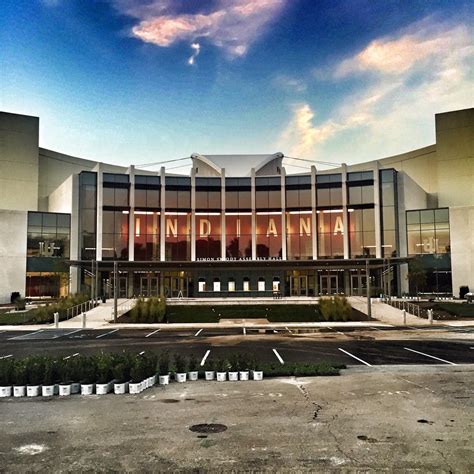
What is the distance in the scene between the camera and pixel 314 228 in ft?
212

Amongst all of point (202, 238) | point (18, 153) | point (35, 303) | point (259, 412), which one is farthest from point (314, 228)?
point (259, 412)

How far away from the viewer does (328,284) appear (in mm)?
65250

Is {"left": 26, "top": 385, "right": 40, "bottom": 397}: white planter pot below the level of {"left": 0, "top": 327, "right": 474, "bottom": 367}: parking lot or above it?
above

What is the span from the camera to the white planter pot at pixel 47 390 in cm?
1441

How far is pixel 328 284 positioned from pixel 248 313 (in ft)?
72.0

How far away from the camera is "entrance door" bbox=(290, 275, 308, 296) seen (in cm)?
6550

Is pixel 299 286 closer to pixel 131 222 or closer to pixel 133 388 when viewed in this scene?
pixel 131 222

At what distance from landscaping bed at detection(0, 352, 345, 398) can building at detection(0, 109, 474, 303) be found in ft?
146

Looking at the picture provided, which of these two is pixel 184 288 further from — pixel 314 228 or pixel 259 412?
pixel 259 412

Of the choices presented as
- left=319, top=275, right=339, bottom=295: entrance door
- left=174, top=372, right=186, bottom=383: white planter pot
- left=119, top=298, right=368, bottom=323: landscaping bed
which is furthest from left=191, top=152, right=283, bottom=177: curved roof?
left=174, top=372, right=186, bottom=383: white planter pot

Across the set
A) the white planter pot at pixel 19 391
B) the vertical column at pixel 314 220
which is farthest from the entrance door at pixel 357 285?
the white planter pot at pixel 19 391

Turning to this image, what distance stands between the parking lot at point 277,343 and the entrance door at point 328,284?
29169 mm

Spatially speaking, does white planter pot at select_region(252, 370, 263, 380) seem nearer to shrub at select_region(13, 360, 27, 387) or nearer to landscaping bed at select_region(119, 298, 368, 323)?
shrub at select_region(13, 360, 27, 387)

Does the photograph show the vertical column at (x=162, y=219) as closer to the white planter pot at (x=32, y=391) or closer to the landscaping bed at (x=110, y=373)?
the landscaping bed at (x=110, y=373)
